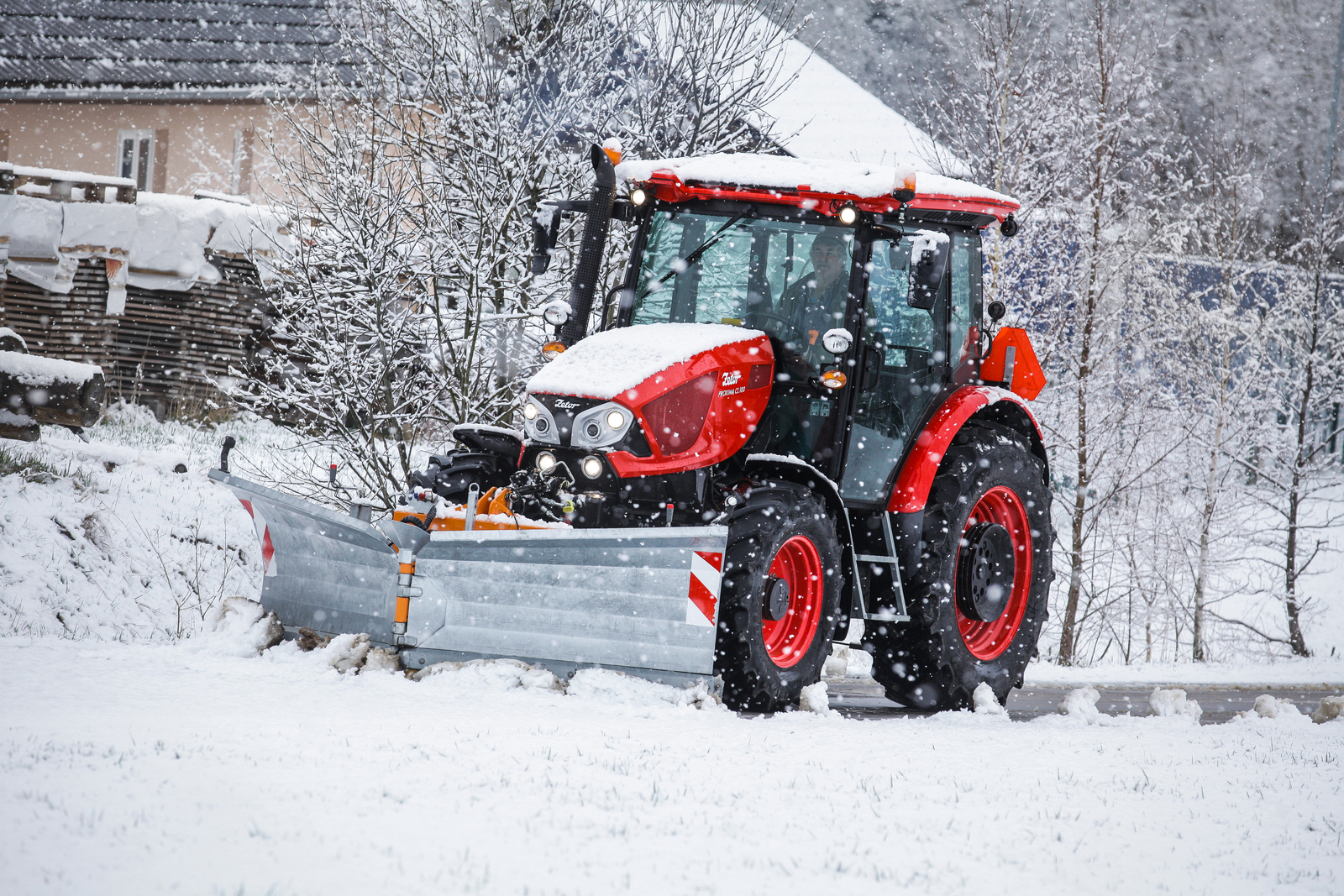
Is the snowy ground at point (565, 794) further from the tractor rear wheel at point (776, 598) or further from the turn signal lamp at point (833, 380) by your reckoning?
the turn signal lamp at point (833, 380)

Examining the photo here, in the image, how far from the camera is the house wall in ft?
65.9

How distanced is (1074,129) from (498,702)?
12.5m

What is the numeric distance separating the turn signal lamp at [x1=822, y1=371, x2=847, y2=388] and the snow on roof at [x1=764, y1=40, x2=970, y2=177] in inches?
426

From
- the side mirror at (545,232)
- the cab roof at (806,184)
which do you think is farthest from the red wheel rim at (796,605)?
the side mirror at (545,232)

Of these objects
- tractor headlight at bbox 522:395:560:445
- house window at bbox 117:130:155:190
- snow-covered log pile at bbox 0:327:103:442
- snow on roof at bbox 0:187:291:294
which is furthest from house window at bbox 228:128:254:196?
tractor headlight at bbox 522:395:560:445

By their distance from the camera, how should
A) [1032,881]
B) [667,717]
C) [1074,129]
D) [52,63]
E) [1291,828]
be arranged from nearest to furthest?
[1032,881], [1291,828], [667,717], [1074,129], [52,63]

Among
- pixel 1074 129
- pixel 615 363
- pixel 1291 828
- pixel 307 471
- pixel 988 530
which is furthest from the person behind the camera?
pixel 1074 129

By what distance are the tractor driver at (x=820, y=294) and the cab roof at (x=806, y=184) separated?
0.20m

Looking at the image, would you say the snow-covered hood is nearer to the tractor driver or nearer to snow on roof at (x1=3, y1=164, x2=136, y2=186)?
the tractor driver

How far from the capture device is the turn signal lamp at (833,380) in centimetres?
591

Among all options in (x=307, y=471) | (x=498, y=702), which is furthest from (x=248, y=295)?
(x=498, y=702)

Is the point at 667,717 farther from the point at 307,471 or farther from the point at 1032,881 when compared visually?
the point at 307,471

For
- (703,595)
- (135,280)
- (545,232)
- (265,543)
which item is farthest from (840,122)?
(703,595)

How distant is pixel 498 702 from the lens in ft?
16.8
